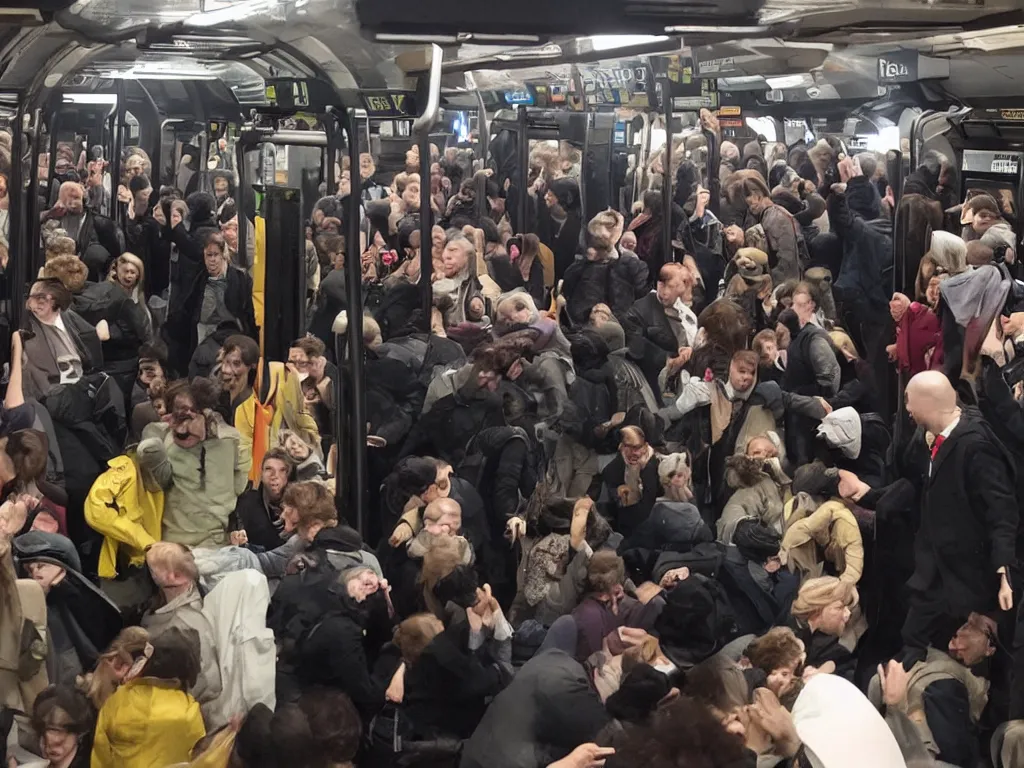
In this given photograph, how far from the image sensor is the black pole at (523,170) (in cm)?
842

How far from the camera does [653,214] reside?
780 centimetres

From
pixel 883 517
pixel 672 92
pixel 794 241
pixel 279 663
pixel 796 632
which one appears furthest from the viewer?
pixel 672 92

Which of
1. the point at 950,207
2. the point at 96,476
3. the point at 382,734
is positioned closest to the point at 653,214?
the point at 950,207

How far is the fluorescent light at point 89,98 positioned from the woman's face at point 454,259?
2815 millimetres

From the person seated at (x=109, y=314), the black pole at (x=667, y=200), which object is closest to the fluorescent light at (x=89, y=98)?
the person seated at (x=109, y=314)

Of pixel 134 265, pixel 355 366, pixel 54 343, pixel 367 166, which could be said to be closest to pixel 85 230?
pixel 134 265

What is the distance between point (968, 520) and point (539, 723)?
1.54 meters

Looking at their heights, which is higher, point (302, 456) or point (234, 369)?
point (234, 369)

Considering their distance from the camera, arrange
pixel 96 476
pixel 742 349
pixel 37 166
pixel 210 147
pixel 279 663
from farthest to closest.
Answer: pixel 210 147
pixel 37 166
pixel 742 349
pixel 96 476
pixel 279 663

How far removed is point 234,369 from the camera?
5.48 m

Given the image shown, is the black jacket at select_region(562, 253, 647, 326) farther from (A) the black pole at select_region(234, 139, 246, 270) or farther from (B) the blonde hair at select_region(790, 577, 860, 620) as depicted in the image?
(B) the blonde hair at select_region(790, 577, 860, 620)

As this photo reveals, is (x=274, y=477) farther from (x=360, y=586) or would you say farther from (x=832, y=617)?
(x=832, y=617)

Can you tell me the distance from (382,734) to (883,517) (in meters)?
1.75

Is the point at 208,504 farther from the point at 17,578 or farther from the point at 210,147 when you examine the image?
the point at 210,147
